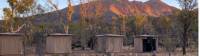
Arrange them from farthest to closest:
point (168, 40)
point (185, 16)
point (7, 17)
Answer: point (7, 17)
point (168, 40)
point (185, 16)

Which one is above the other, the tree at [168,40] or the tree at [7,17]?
the tree at [7,17]

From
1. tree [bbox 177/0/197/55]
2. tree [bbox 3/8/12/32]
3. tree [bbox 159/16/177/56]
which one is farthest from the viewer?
tree [bbox 3/8/12/32]

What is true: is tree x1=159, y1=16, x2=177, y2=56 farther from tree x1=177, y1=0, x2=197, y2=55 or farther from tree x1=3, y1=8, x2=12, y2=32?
tree x1=3, y1=8, x2=12, y2=32

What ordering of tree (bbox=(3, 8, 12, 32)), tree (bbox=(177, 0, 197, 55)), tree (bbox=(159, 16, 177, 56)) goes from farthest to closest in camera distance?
1. tree (bbox=(3, 8, 12, 32))
2. tree (bbox=(159, 16, 177, 56))
3. tree (bbox=(177, 0, 197, 55))

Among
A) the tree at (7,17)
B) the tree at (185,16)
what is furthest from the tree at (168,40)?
the tree at (7,17)

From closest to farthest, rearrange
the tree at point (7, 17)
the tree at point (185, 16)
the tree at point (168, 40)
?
the tree at point (185, 16)
the tree at point (168, 40)
the tree at point (7, 17)

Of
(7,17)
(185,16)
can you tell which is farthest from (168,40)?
(7,17)

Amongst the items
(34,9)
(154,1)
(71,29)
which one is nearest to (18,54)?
(34,9)

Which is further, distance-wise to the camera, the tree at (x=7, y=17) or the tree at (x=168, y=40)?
the tree at (x=7, y=17)

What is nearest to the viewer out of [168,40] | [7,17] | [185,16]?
[185,16]

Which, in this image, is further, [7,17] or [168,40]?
[7,17]

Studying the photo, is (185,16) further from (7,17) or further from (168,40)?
(7,17)

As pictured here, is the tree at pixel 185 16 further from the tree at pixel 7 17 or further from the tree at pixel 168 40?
the tree at pixel 7 17

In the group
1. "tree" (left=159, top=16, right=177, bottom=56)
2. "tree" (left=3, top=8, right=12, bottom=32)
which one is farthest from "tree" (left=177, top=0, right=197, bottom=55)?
"tree" (left=3, top=8, right=12, bottom=32)
